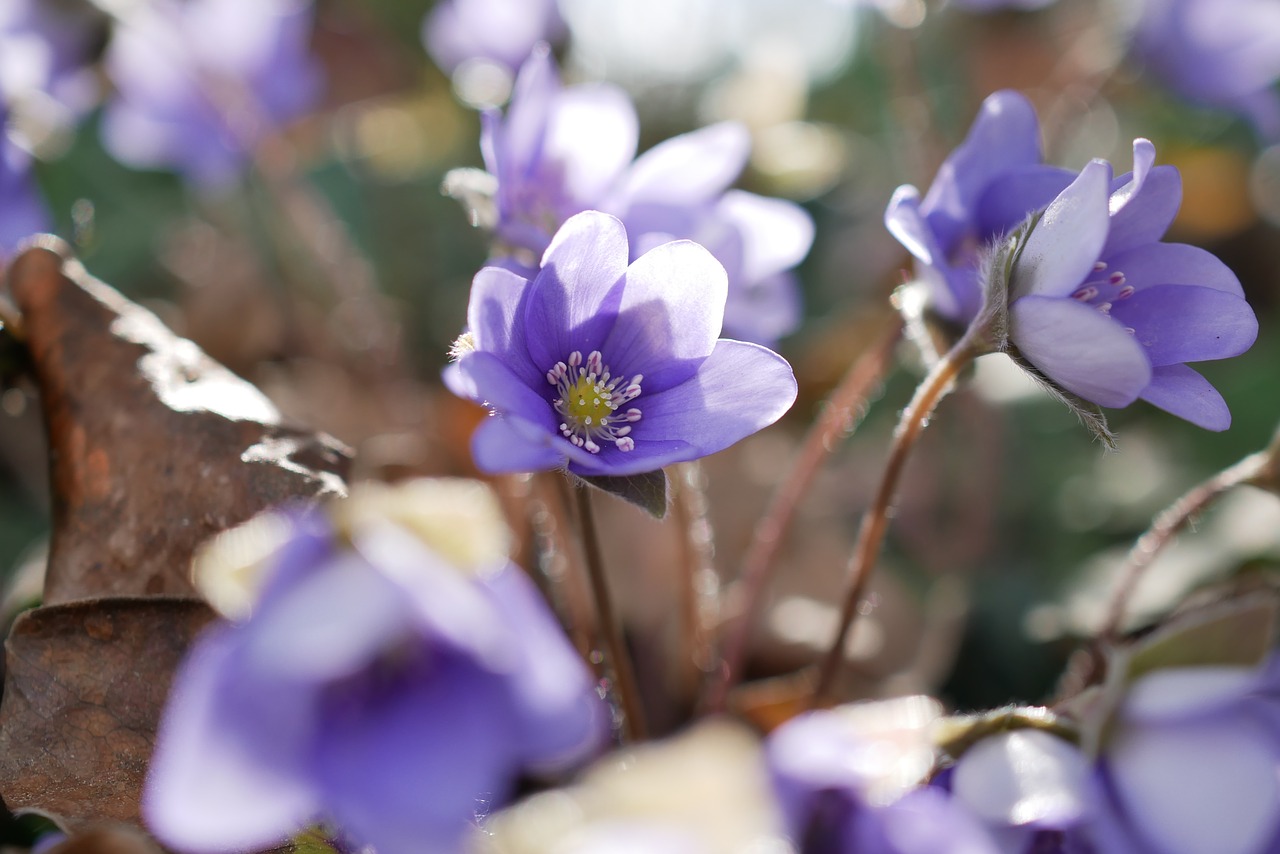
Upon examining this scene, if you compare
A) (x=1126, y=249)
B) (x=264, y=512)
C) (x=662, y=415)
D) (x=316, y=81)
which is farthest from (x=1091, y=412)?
(x=316, y=81)

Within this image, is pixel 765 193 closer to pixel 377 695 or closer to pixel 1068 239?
pixel 1068 239

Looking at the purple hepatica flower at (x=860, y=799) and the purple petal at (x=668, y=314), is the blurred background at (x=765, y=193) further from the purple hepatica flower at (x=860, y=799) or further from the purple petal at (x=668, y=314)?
the purple hepatica flower at (x=860, y=799)

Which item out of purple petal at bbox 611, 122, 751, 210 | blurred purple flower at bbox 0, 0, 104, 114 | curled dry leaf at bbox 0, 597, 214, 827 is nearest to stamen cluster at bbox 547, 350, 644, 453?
purple petal at bbox 611, 122, 751, 210

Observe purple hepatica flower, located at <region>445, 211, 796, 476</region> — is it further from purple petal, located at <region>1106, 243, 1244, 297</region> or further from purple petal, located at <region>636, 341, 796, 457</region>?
purple petal, located at <region>1106, 243, 1244, 297</region>

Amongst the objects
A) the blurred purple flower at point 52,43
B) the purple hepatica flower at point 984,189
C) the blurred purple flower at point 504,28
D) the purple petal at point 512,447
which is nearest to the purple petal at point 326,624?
the purple petal at point 512,447

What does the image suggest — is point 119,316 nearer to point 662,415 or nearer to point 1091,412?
point 662,415
